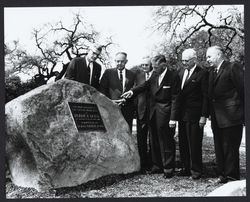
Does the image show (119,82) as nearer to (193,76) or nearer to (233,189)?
(193,76)

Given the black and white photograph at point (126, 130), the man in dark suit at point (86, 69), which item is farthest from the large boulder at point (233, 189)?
the man in dark suit at point (86, 69)

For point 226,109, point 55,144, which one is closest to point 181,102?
point 226,109

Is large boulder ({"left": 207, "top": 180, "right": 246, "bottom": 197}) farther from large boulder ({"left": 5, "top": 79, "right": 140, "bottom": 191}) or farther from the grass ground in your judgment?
large boulder ({"left": 5, "top": 79, "right": 140, "bottom": 191})

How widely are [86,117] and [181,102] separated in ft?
5.42

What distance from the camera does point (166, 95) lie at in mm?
6043

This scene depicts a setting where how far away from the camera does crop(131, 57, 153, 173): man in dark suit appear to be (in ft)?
20.9

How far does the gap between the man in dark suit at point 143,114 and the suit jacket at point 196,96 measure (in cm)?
77

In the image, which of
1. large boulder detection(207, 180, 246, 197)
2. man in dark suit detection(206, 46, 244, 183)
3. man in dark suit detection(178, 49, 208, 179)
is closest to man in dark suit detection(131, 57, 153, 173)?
man in dark suit detection(178, 49, 208, 179)

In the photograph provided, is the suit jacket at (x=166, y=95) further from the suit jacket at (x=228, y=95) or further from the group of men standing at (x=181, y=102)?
the suit jacket at (x=228, y=95)

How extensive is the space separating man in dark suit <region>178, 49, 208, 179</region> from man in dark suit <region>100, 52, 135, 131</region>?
1044mm

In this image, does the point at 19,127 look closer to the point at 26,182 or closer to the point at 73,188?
the point at 26,182

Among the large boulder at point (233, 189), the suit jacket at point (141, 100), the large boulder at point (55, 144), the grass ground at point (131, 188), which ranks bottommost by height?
the grass ground at point (131, 188)

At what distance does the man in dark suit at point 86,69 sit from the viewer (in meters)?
6.39

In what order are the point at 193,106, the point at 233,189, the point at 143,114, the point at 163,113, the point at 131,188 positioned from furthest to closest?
1. the point at 143,114
2. the point at 163,113
3. the point at 193,106
4. the point at 131,188
5. the point at 233,189
